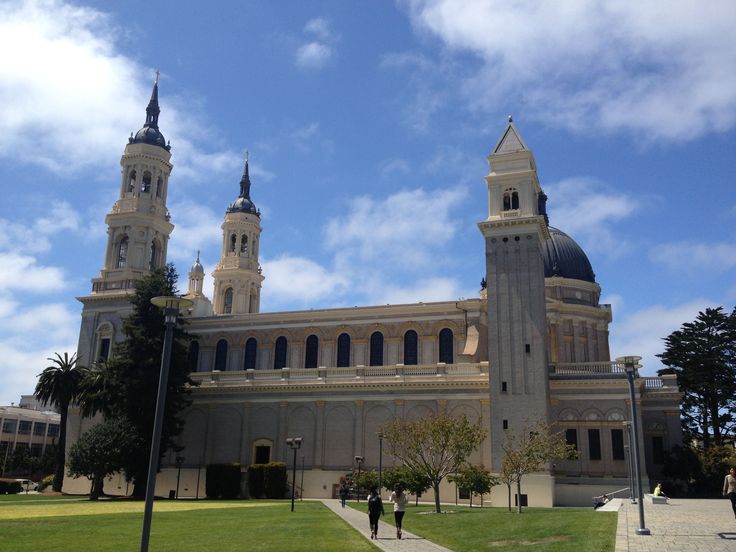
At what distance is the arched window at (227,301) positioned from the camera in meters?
83.6

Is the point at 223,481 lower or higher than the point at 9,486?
higher

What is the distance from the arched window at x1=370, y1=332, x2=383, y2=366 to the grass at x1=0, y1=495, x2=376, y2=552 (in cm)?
2848

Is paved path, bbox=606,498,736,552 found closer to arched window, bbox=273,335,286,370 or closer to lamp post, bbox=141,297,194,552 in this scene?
lamp post, bbox=141,297,194,552

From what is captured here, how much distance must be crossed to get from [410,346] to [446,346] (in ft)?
10.7

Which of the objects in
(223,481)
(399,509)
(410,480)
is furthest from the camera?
(223,481)

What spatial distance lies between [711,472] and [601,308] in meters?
24.1

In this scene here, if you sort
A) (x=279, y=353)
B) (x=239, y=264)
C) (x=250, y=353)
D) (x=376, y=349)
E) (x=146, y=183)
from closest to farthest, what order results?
(x=376, y=349)
(x=279, y=353)
(x=250, y=353)
(x=146, y=183)
(x=239, y=264)

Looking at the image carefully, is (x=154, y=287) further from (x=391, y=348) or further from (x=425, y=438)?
(x=425, y=438)

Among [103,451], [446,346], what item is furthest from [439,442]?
[103,451]

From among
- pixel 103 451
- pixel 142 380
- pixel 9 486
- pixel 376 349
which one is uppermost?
pixel 376 349

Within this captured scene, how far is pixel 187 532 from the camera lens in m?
24.8

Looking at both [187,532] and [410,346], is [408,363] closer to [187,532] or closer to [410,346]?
[410,346]

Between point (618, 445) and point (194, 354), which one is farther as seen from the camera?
point (194, 354)

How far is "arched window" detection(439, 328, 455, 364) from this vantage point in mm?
60094
